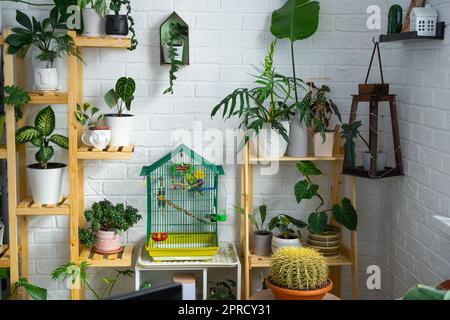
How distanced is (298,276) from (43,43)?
69.1 inches

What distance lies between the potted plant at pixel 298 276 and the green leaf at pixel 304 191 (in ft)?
2.90

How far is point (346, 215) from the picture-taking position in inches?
132

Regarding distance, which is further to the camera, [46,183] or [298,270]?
[46,183]

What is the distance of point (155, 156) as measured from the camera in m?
3.52

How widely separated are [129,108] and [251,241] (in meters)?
0.91

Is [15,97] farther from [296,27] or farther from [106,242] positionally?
[296,27]

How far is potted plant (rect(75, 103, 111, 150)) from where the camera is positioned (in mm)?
3246

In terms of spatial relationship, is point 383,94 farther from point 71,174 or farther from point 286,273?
point 71,174

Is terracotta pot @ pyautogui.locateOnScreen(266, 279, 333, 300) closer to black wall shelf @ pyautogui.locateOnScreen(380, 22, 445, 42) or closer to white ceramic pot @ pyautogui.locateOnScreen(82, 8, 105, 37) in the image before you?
black wall shelf @ pyautogui.locateOnScreen(380, 22, 445, 42)

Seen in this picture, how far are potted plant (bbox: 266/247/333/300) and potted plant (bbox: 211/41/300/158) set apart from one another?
0.90m

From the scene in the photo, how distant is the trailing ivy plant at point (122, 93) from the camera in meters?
3.30

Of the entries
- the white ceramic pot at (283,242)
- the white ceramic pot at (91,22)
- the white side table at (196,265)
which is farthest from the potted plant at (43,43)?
the white ceramic pot at (283,242)

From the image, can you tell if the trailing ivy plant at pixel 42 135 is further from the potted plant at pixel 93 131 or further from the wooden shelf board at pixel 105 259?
the wooden shelf board at pixel 105 259

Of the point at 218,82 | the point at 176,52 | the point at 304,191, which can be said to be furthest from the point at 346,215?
the point at 176,52
